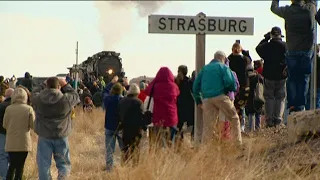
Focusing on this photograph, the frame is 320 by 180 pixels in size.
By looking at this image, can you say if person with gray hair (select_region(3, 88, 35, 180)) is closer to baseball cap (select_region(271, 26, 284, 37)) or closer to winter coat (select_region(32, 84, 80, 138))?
winter coat (select_region(32, 84, 80, 138))

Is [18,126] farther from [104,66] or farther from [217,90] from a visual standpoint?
[104,66]

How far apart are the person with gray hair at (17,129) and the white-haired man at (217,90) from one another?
251 centimetres

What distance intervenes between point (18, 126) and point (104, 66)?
85.6 feet

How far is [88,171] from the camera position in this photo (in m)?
10.8

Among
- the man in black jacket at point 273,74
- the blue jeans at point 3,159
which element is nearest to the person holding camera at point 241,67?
the man in black jacket at point 273,74

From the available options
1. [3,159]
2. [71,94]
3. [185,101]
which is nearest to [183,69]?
[185,101]

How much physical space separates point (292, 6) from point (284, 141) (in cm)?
183

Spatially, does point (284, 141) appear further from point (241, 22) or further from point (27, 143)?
point (27, 143)

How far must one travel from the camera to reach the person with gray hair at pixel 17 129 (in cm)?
1000

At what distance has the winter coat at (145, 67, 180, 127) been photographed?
1049cm

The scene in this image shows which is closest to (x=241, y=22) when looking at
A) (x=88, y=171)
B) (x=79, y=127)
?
(x=88, y=171)

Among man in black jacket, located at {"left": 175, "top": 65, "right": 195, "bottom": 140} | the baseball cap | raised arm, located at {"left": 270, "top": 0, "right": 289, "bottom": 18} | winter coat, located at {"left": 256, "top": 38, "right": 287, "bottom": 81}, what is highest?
raised arm, located at {"left": 270, "top": 0, "right": 289, "bottom": 18}

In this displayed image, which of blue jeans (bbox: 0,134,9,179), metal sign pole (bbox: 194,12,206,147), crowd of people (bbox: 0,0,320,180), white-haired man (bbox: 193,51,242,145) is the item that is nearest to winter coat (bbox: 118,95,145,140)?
crowd of people (bbox: 0,0,320,180)

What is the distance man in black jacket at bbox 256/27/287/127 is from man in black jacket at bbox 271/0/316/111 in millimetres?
1713
